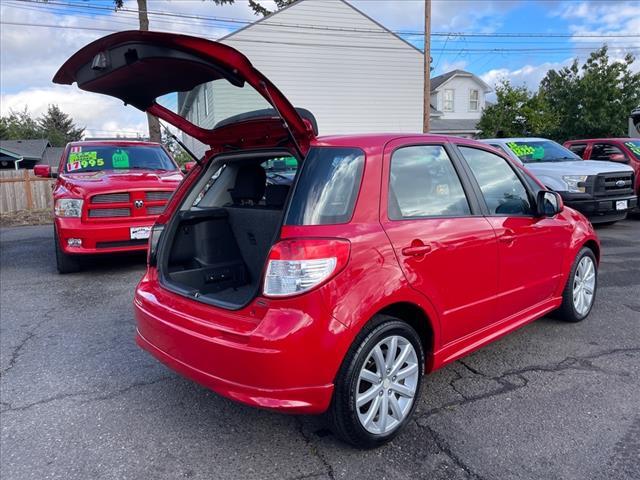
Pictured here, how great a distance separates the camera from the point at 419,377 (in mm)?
2836

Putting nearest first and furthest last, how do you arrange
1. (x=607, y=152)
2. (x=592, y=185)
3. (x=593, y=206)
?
(x=593, y=206) → (x=592, y=185) → (x=607, y=152)

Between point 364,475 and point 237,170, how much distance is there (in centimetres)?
227

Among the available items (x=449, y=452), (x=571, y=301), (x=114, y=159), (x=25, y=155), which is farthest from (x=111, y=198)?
(x=25, y=155)

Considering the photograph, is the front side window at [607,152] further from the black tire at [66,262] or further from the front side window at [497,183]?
the black tire at [66,262]

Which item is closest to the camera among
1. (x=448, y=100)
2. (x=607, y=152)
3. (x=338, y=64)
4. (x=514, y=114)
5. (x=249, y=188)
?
(x=249, y=188)

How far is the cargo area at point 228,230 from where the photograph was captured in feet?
11.3

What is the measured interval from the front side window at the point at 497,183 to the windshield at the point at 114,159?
5541 millimetres

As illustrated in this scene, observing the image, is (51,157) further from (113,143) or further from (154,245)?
(154,245)

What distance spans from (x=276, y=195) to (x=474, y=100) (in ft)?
121

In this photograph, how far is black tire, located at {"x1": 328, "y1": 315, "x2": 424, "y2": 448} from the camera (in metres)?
2.45

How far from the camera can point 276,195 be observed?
11.4 ft

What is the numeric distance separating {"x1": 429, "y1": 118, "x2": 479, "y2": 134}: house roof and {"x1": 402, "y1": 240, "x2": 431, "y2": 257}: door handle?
97.8 feet

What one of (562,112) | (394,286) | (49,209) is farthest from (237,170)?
(562,112)

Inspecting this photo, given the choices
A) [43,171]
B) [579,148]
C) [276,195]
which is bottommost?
[276,195]
